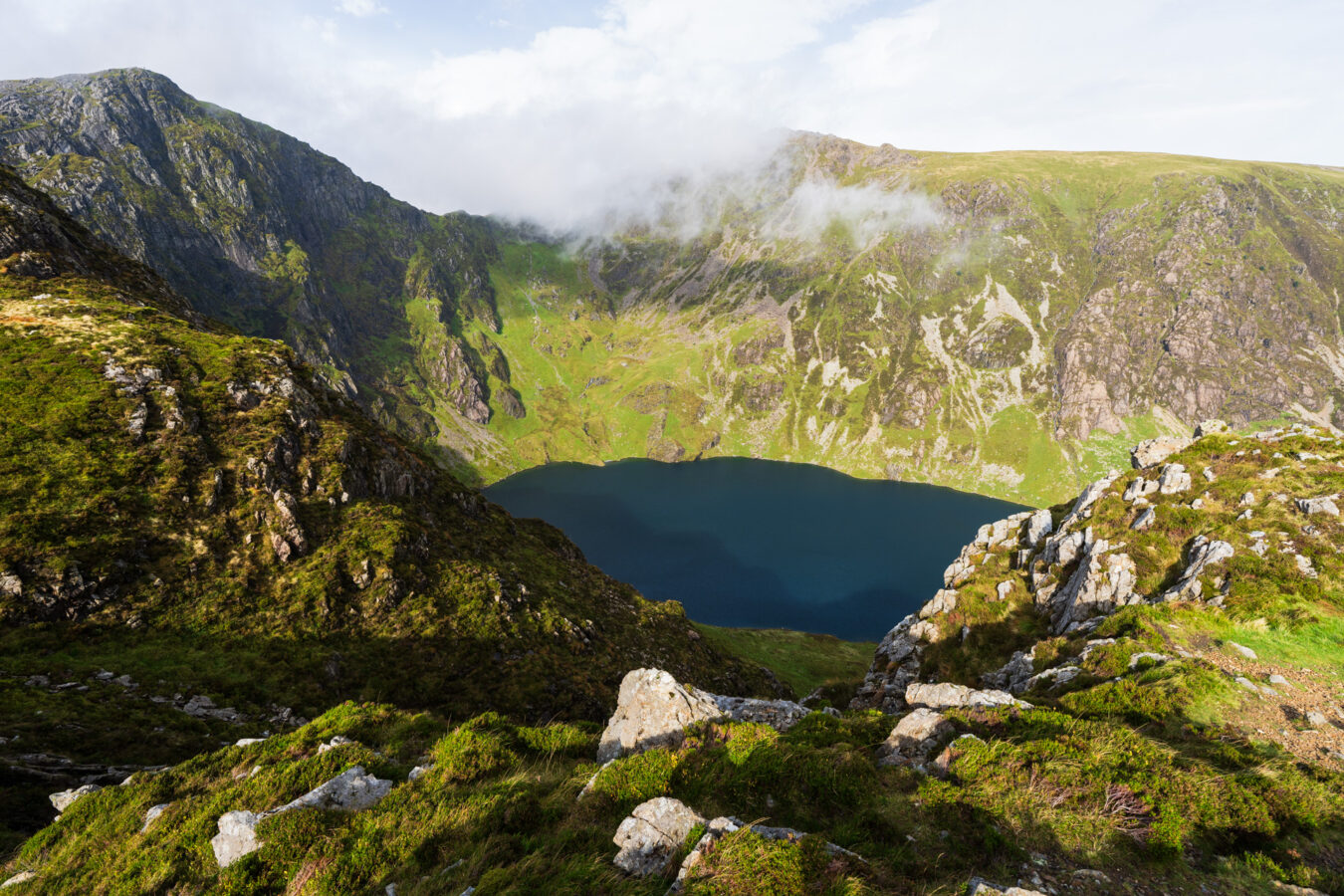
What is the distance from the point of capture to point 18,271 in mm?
39688

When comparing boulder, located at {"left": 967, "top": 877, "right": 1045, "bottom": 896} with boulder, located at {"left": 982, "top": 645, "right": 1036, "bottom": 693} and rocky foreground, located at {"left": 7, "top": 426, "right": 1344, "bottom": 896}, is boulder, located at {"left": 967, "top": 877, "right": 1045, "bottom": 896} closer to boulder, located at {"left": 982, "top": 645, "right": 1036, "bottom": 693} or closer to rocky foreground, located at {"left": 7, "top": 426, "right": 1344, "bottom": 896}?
rocky foreground, located at {"left": 7, "top": 426, "right": 1344, "bottom": 896}

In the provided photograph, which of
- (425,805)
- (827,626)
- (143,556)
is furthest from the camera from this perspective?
(827,626)

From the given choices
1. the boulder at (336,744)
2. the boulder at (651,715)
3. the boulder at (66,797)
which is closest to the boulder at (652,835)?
the boulder at (651,715)

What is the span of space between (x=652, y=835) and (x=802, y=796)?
4.59m

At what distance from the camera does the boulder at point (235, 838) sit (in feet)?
29.3

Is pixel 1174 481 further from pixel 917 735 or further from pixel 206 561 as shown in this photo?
pixel 206 561

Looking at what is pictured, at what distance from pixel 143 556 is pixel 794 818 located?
115 feet

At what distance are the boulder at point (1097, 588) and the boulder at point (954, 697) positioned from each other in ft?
47.3

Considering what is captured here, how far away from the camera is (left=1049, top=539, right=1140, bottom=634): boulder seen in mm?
27047

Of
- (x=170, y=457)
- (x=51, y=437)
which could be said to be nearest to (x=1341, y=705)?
(x=170, y=457)

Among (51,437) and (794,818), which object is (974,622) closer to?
(794,818)

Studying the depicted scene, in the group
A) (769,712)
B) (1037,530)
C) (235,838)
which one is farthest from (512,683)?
(1037,530)

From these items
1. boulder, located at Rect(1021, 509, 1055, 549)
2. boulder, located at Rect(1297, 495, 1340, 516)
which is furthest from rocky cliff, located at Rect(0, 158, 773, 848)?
boulder, located at Rect(1297, 495, 1340, 516)

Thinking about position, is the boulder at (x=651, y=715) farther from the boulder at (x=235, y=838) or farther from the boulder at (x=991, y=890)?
the boulder at (x=235, y=838)
